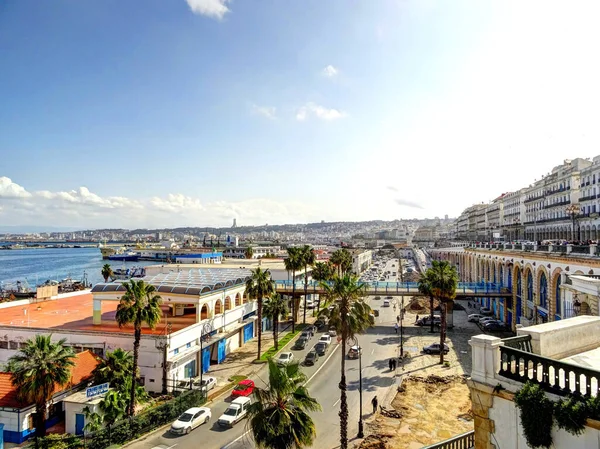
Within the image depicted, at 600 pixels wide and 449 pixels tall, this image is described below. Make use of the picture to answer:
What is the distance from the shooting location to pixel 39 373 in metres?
23.0

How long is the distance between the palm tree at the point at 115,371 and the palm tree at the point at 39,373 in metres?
3.58

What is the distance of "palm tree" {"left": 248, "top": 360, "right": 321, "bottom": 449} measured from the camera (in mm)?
14867

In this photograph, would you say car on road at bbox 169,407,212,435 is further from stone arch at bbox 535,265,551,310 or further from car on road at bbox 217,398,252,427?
stone arch at bbox 535,265,551,310

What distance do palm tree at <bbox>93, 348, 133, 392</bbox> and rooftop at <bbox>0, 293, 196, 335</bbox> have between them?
23.7 ft

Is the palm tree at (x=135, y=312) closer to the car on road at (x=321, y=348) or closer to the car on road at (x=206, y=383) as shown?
the car on road at (x=206, y=383)

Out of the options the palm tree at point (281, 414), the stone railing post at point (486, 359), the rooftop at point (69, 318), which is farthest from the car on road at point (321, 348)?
the stone railing post at point (486, 359)

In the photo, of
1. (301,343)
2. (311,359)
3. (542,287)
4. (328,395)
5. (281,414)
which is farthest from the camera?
(301,343)

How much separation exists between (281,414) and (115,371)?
1810cm

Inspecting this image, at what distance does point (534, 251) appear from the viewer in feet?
147

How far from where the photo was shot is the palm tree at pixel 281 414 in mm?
14867

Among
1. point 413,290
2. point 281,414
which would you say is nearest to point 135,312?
point 281,414

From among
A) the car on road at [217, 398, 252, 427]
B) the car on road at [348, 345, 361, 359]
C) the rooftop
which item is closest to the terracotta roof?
the rooftop

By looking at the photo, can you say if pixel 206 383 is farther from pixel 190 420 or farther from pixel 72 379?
pixel 72 379

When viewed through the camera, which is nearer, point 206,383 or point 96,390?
point 96,390
